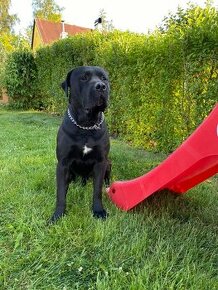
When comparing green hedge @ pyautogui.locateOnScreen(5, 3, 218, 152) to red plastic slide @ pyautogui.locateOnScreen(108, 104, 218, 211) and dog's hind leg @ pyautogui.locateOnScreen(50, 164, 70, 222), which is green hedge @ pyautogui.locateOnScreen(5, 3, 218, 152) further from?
dog's hind leg @ pyautogui.locateOnScreen(50, 164, 70, 222)

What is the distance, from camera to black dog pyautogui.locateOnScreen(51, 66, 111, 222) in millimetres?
3242

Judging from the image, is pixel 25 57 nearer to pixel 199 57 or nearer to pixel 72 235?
pixel 199 57

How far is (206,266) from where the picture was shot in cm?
250

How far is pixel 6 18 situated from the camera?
45.5 metres

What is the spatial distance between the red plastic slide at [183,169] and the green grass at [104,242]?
154 millimetres

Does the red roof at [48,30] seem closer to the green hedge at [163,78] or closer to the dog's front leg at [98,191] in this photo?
the green hedge at [163,78]

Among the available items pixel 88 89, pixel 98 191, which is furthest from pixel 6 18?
pixel 98 191

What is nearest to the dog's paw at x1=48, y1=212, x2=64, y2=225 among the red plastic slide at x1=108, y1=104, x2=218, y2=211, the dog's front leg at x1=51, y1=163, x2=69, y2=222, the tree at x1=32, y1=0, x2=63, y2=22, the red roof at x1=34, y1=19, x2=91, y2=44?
the dog's front leg at x1=51, y1=163, x2=69, y2=222

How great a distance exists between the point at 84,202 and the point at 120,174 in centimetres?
134

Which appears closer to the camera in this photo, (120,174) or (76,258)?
(76,258)

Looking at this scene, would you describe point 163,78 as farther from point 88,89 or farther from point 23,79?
point 23,79

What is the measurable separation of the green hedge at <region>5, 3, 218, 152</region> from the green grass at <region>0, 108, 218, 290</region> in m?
1.98

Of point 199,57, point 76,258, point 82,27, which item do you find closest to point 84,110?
point 76,258

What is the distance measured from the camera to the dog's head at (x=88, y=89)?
3.16m
